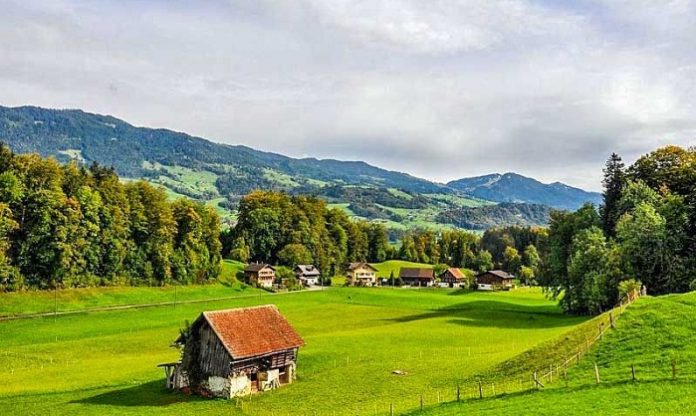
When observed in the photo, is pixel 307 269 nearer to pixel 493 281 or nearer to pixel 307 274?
pixel 307 274

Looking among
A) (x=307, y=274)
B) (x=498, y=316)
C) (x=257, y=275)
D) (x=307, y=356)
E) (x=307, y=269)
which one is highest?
(x=307, y=269)

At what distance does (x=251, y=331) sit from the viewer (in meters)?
51.7

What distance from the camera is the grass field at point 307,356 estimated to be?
43.2m

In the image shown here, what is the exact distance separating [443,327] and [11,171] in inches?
3218

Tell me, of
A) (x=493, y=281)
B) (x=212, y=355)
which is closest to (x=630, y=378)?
(x=212, y=355)

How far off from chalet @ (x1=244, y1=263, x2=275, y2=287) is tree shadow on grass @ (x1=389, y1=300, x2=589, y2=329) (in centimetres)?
6165

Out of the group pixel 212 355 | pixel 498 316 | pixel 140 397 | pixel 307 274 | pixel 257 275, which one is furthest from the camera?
pixel 307 274

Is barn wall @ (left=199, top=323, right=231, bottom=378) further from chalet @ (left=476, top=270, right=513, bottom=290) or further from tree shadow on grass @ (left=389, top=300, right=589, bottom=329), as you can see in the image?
chalet @ (left=476, top=270, right=513, bottom=290)

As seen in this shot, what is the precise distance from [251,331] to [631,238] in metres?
58.2

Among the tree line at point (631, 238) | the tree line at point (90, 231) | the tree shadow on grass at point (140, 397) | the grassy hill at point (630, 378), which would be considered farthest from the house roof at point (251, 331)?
the tree line at point (90, 231)

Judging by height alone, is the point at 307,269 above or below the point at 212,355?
above

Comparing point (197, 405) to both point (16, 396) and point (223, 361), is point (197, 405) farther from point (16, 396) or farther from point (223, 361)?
point (16, 396)

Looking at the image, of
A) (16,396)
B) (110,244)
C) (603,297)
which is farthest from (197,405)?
(110,244)

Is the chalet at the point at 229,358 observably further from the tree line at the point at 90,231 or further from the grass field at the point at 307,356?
the tree line at the point at 90,231
